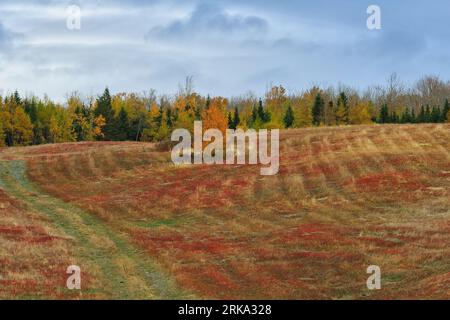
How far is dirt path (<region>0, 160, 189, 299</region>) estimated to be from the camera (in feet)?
71.8

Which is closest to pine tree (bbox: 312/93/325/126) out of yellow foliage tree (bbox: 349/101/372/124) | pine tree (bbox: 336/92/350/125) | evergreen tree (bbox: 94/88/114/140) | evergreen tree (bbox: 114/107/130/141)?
pine tree (bbox: 336/92/350/125)

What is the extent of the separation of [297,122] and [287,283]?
366 feet

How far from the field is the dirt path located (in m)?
0.11

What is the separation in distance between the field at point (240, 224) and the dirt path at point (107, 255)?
111 millimetres

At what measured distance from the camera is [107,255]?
28609mm

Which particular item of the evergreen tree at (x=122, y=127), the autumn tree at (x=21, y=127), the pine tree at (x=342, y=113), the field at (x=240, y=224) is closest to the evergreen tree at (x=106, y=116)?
the evergreen tree at (x=122, y=127)

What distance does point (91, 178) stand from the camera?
63406mm

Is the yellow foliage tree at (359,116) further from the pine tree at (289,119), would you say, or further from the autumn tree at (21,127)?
the autumn tree at (21,127)

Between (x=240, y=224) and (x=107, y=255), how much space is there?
1273 cm

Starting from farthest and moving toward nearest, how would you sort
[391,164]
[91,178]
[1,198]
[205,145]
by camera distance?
[205,145]
[91,178]
[391,164]
[1,198]

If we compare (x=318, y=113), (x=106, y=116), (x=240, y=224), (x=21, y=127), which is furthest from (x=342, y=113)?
(x=240, y=224)

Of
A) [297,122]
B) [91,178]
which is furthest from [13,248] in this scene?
[297,122]

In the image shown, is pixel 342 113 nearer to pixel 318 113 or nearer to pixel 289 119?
pixel 318 113

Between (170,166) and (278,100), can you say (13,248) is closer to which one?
(170,166)
